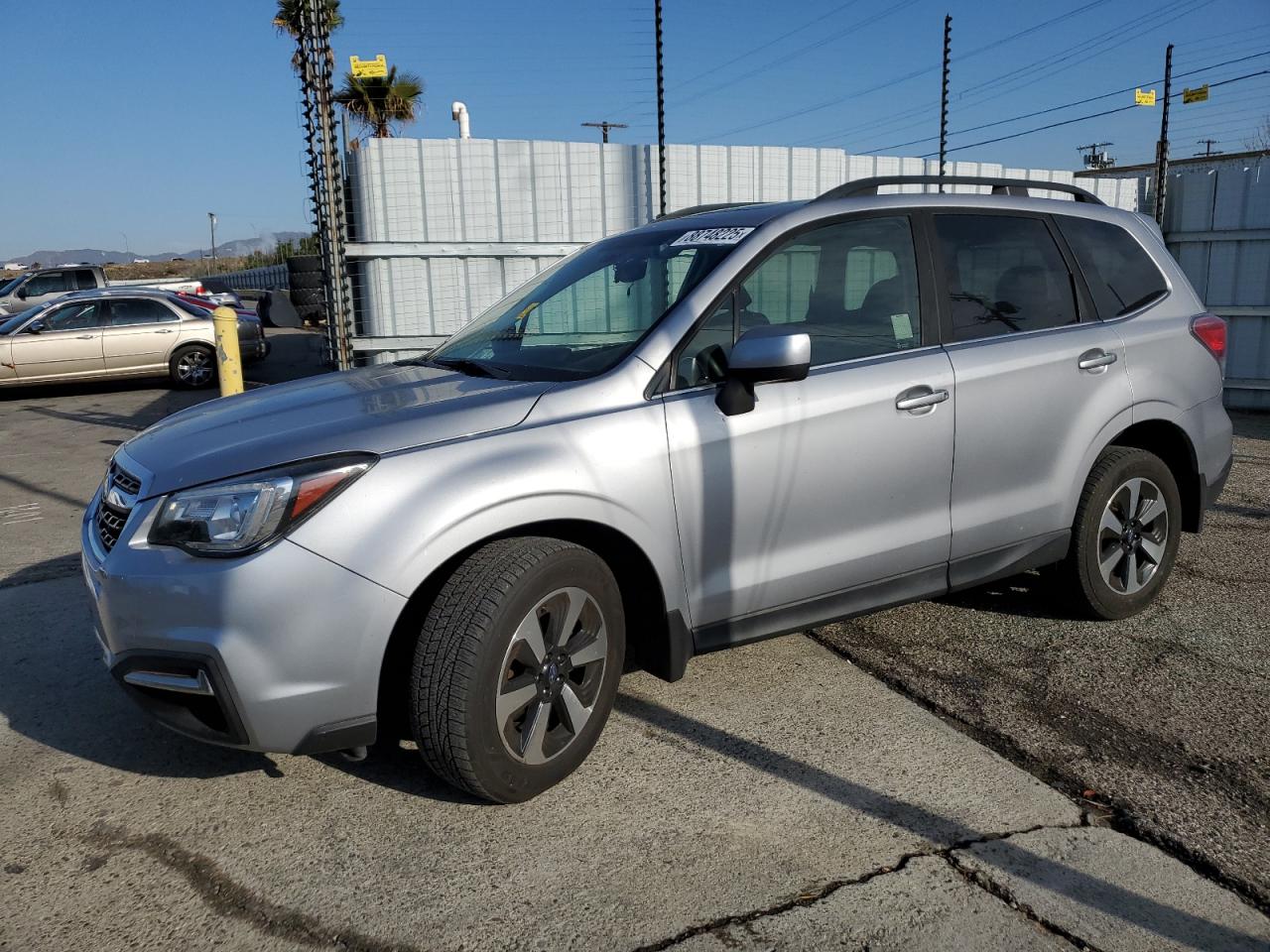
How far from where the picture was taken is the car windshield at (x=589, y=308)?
11.4 feet

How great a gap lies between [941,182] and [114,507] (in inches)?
132

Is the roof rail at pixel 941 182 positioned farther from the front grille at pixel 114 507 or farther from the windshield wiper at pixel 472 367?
the front grille at pixel 114 507

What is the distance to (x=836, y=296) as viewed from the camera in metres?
3.76

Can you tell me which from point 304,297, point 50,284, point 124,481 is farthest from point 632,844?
point 50,284

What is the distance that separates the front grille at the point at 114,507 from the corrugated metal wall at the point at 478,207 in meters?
6.03

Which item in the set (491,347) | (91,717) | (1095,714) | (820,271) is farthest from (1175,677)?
(91,717)

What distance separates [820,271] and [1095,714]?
1.83 metres

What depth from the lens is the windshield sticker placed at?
143 inches

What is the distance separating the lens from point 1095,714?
3607 millimetres

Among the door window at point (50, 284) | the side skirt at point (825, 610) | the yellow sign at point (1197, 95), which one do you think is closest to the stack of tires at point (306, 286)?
the door window at point (50, 284)

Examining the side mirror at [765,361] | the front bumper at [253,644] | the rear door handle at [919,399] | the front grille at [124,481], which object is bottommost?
the front bumper at [253,644]

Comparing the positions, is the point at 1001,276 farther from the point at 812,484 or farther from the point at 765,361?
the point at 765,361

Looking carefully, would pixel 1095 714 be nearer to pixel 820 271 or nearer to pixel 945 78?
pixel 820 271

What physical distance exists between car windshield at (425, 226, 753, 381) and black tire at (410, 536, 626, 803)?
27.5 inches
